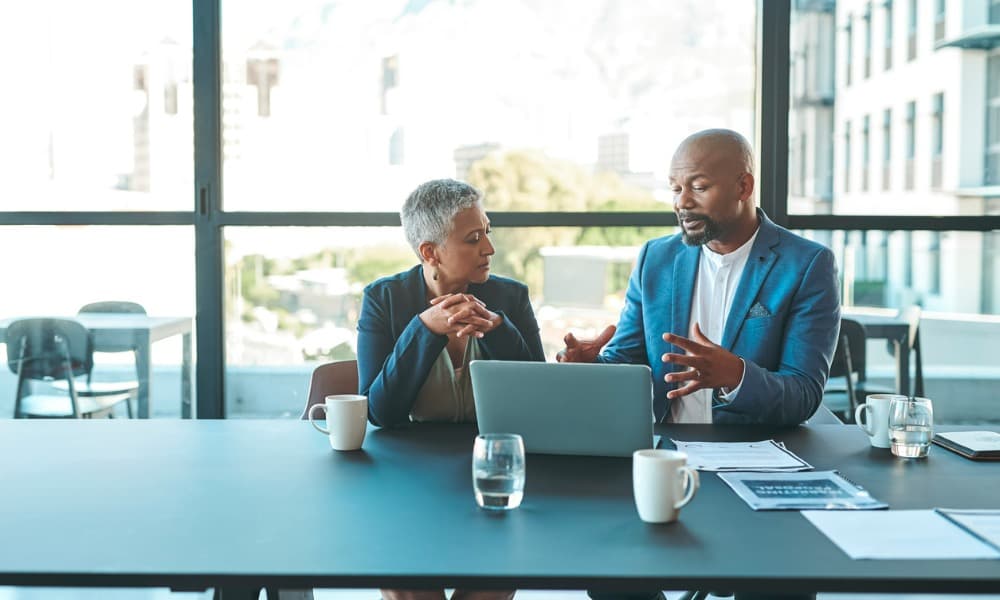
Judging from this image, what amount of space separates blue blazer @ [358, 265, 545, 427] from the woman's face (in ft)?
0.25

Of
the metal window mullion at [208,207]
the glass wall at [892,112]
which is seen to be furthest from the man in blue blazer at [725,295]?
the metal window mullion at [208,207]

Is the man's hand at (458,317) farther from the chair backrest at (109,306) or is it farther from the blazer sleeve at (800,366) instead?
the chair backrest at (109,306)

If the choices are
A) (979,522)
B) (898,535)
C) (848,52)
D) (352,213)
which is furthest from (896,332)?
(898,535)

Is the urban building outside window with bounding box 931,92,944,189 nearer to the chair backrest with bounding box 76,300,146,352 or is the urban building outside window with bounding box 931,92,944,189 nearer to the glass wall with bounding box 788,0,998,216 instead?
the glass wall with bounding box 788,0,998,216

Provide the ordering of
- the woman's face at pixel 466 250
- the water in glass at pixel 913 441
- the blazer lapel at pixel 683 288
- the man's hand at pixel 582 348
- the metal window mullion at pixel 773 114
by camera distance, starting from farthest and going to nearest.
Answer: the metal window mullion at pixel 773 114
the blazer lapel at pixel 683 288
the woman's face at pixel 466 250
the man's hand at pixel 582 348
the water in glass at pixel 913 441

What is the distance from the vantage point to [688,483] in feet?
4.70

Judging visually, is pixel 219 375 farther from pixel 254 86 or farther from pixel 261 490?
pixel 261 490

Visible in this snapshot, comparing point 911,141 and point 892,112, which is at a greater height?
point 892,112

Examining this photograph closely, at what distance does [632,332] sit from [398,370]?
850 millimetres

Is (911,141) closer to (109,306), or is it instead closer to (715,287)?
(715,287)

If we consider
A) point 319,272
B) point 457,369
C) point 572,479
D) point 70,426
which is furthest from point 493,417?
point 319,272

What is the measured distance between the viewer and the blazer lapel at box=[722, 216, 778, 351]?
2.53m

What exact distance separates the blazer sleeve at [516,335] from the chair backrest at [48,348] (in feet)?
7.24

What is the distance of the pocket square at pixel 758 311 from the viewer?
2.51 m
